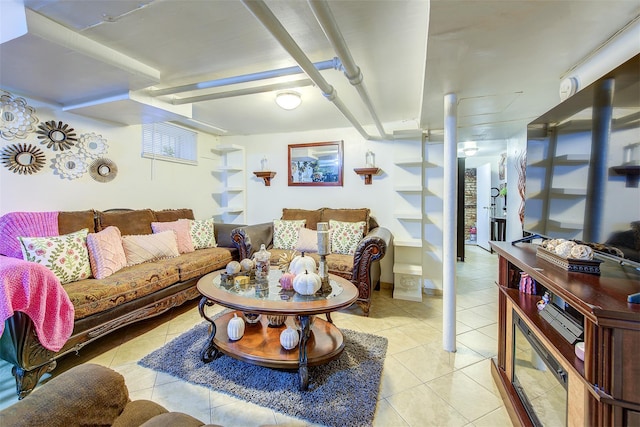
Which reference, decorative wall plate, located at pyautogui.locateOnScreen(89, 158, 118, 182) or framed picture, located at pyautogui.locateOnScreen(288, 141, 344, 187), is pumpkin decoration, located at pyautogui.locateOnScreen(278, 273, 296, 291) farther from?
decorative wall plate, located at pyautogui.locateOnScreen(89, 158, 118, 182)

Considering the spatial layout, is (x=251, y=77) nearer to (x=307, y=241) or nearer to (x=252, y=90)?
(x=252, y=90)

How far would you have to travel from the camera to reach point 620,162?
40.4 inches

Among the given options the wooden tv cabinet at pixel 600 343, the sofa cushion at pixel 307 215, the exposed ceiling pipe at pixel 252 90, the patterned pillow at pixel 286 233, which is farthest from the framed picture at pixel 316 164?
the wooden tv cabinet at pixel 600 343

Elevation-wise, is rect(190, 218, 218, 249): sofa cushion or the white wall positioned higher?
the white wall

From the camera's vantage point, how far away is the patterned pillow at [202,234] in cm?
350

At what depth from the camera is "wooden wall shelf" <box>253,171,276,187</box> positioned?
168 inches

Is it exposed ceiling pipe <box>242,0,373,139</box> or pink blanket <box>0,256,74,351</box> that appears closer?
exposed ceiling pipe <box>242,0,373,139</box>

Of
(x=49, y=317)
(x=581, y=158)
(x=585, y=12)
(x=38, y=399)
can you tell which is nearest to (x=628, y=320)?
(x=581, y=158)

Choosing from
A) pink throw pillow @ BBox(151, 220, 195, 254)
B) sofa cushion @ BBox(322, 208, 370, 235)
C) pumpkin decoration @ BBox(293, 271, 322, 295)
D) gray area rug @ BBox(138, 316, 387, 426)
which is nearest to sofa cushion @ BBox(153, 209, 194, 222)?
pink throw pillow @ BBox(151, 220, 195, 254)

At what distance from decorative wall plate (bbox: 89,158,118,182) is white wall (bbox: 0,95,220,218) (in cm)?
5

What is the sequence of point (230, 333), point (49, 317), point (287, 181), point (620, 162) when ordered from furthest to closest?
point (287, 181), point (230, 333), point (49, 317), point (620, 162)

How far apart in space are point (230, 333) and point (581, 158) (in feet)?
7.41

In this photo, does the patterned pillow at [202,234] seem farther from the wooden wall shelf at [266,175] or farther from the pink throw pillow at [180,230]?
the wooden wall shelf at [266,175]

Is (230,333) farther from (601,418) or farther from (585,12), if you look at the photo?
(585,12)
